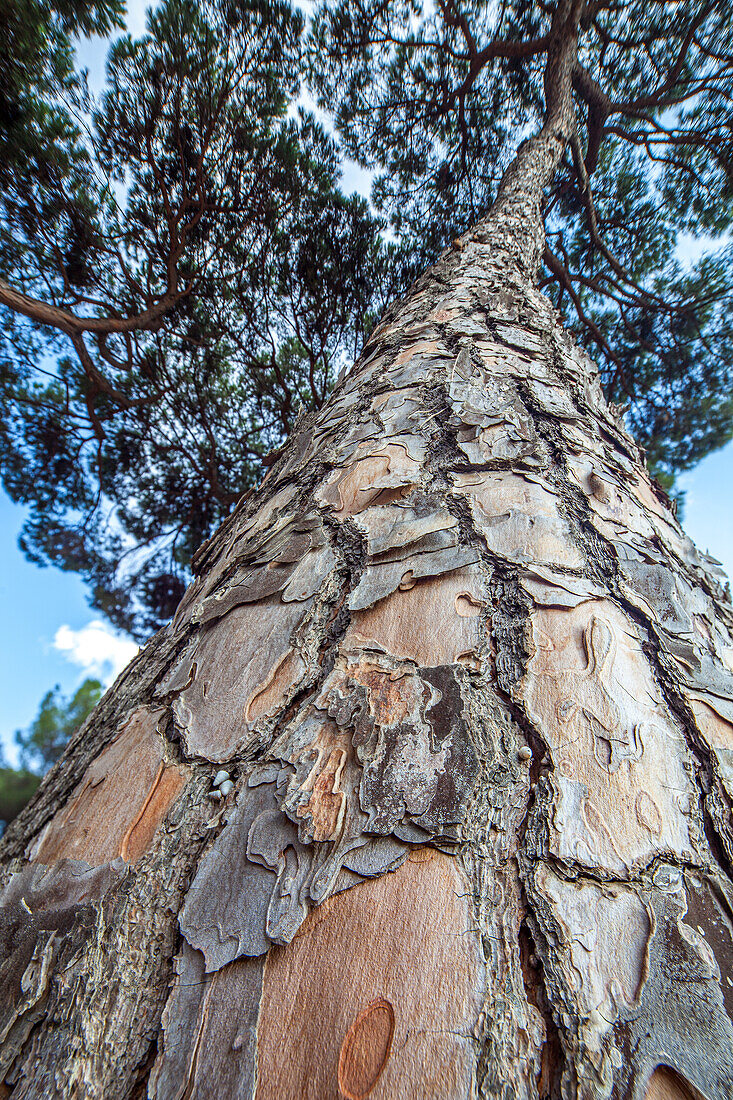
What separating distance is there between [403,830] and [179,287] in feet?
11.4

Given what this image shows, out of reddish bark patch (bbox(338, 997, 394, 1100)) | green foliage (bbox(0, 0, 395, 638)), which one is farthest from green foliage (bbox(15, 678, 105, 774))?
reddish bark patch (bbox(338, 997, 394, 1100))

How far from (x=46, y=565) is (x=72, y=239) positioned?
210cm

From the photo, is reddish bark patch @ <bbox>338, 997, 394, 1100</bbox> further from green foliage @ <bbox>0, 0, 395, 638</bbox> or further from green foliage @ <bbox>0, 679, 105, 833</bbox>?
green foliage @ <bbox>0, 679, 105, 833</bbox>

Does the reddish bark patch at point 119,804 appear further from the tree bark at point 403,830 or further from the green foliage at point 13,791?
the green foliage at point 13,791

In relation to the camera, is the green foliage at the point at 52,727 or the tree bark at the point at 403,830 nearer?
the tree bark at the point at 403,830

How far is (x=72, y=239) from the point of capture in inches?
115

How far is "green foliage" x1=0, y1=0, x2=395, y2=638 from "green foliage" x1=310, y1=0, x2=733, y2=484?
0.63 m

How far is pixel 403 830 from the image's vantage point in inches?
16.6

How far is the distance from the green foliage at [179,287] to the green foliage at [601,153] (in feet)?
2.05

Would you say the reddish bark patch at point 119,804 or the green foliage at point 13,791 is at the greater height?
the reddish bark patch at point 119,804

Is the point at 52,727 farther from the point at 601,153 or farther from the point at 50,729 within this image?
the point at 601,153

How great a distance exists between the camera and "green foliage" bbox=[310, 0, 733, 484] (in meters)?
3.36

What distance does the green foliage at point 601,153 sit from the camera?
3.36 metres

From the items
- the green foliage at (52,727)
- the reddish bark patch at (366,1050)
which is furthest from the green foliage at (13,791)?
the reddish bark patch at (366,1050)
